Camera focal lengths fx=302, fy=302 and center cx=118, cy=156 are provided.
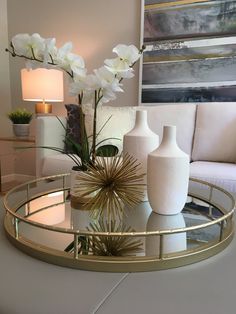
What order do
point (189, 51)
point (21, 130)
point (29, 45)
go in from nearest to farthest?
point (29, 45), point (189, 51), point (21, 130)

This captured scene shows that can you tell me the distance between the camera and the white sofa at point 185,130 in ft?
6.72

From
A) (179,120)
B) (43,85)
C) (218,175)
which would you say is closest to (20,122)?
(43,85)

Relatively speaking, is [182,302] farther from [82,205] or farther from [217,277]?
[82,205]

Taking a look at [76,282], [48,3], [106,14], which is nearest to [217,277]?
[76,282]

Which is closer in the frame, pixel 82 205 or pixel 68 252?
pixel 68 252

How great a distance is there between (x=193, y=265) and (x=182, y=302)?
5.6 inches

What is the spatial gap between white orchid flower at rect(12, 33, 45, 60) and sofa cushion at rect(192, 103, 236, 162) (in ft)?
5.22

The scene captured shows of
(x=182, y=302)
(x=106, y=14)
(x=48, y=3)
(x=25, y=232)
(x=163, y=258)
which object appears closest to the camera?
(x=182, y=302)

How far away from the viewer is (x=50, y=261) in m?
0.61

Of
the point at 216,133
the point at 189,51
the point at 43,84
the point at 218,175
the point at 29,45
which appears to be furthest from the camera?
the point at 43,84

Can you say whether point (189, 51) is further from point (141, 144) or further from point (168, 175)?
point (168, 175)

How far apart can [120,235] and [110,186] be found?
23 cm

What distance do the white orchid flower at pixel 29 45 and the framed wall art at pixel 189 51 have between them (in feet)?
6.07

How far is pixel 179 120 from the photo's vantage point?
2.23 metres
